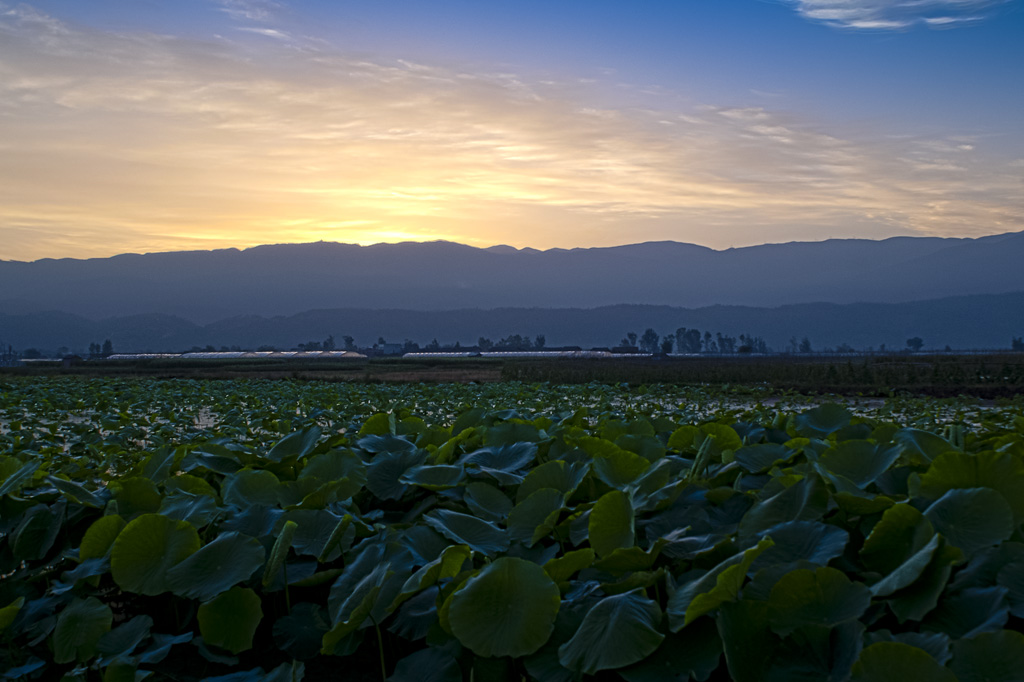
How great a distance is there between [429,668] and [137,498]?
136cm

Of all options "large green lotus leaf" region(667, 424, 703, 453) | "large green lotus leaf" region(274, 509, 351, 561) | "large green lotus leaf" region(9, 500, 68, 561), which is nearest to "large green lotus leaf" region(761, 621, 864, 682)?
"large green lotus leaf" region(274, 509, 351, 561)

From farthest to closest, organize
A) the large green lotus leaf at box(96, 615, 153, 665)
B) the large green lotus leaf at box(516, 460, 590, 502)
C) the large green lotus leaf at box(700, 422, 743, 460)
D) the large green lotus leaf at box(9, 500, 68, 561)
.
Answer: the large green lotus leaf at box(700, 422, 743, 460) → the large green lotus leaf at box(9, 500, 68, 561) → the large green lotus leaf at box(516, 460, 590, 502) → the large green lotus leaf at box(96, 615, 153, 665)

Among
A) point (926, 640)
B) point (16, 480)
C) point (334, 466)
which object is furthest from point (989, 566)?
point (16, 480)

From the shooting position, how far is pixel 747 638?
1.45 metres

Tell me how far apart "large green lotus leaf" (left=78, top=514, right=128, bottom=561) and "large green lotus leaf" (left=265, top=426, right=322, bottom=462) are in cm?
88

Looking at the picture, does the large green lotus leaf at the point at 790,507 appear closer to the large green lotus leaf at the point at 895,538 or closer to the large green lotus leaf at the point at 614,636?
the large green lotus leaf at the point at 895,538

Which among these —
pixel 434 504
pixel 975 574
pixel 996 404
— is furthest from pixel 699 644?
pixel 996 404

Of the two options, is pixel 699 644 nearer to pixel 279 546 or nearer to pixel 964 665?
pixel 964 665

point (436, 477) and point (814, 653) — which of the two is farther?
point (436, 477)

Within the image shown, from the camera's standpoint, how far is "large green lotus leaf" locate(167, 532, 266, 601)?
6.26 feet

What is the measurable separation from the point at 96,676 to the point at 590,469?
155 centimetres

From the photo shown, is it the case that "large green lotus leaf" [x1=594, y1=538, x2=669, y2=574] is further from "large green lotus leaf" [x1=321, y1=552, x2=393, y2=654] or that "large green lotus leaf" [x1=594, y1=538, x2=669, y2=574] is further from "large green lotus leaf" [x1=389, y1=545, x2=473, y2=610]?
"large green lotus leaf" [x1=321, y1=552, x2=393, y2=654]

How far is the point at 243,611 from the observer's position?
1884 millimetres

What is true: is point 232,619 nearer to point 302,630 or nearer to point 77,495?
point 302,630
